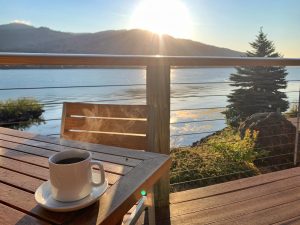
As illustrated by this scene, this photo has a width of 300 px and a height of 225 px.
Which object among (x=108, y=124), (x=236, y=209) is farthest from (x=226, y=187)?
(x=108, y=124)

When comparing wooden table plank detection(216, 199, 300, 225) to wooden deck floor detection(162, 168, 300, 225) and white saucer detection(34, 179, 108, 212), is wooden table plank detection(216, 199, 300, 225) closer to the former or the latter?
wooden deck floor detection(162, 168, 300, 225)

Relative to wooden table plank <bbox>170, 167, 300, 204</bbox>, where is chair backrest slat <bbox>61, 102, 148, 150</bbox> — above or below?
above

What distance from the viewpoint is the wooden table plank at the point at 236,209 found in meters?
1.66

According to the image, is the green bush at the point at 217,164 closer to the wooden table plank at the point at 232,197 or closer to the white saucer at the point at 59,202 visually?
the wooden table plank at the point at 232,197

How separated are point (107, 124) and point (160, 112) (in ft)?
1.57

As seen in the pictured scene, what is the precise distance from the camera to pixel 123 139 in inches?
50.9

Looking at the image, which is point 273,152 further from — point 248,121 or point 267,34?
point 267,34

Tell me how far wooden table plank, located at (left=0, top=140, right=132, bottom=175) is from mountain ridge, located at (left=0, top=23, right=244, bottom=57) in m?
6.08

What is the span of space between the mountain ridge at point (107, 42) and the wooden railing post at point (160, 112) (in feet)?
17.6

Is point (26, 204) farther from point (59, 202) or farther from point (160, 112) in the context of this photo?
point (160, 112)

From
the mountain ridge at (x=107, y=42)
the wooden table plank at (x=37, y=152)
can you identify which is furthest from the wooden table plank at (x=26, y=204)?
the mountain ridge at (x=107, y=42)

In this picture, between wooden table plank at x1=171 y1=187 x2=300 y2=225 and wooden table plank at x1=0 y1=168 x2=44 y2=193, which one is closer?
wooden table plank at x1=0 y1=168 x2=44 y2=193

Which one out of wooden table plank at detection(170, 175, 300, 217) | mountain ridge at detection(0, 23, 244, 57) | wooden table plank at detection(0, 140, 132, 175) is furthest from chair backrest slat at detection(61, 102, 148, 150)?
mountain ridge at detection(0, 23, 244, 57)

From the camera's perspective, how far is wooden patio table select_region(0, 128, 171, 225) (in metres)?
0.58
